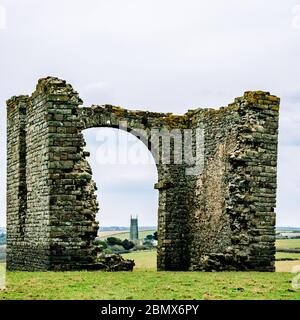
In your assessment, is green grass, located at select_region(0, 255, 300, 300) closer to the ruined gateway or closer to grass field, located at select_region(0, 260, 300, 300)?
grass field, located at select_region(0, 260, 300, 300)

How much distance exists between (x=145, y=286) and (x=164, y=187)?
9.77 m

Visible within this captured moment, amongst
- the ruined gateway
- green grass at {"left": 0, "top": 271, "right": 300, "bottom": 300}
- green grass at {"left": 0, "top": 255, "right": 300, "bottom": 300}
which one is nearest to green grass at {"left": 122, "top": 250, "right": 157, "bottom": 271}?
the ruined gateway

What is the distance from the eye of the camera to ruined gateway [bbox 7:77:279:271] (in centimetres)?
2061

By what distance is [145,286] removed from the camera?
627 inches

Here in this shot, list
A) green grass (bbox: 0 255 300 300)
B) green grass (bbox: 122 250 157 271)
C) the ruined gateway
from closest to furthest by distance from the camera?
green grass (bbox: 0 255 300 300), the ruined gateway, green grass (bbox: 122 250 157 271)

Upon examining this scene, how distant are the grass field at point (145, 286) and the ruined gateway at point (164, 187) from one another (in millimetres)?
1845

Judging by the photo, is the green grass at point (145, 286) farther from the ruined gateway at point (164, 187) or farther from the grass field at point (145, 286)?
the ruined gateway at point (164, 187)

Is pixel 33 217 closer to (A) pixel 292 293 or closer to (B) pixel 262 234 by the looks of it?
(B) pixel 262 234

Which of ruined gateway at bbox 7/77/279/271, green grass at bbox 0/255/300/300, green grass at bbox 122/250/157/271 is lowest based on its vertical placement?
green grass at bbox 122/250/157/271

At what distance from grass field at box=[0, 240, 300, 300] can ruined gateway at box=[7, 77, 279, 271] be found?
1.85 metres

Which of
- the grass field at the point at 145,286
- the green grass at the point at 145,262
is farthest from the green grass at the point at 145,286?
the green grass at the point at 145,262

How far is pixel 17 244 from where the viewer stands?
79.0 feet
